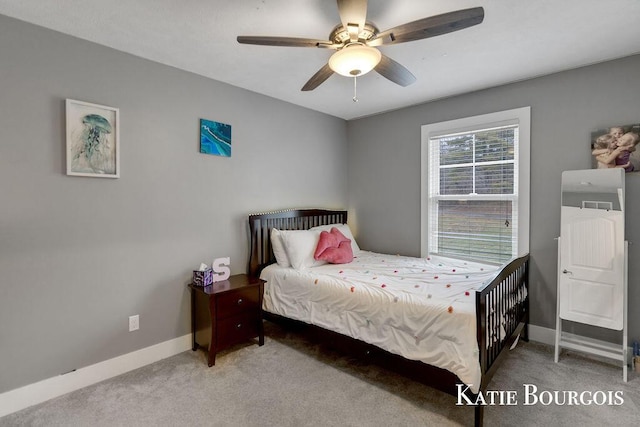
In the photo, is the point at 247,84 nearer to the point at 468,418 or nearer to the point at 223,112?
the point at 223,112

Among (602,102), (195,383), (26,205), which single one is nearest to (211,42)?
(26,205)

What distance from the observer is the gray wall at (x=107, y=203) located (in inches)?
78.8

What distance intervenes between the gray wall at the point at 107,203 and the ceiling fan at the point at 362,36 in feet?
4.21

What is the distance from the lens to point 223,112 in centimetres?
303

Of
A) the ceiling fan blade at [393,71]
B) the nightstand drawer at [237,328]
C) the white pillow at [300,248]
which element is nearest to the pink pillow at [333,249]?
the white pillow at [300,248]

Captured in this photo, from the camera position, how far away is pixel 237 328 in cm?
268

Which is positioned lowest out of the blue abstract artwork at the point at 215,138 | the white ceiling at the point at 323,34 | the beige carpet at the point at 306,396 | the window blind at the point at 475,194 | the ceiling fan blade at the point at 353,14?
the beige carpet at the point at 306,396

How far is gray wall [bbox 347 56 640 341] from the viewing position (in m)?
2.51

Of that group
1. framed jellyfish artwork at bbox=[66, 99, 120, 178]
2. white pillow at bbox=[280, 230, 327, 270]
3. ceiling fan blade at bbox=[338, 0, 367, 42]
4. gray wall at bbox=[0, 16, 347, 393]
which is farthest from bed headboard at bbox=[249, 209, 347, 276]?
ceiling fan blade at bbox=[338, 0, 367, 42]

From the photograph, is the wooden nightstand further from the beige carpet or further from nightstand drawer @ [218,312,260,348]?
the beige carpet

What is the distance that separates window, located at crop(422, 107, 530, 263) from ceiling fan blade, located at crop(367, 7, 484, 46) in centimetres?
187

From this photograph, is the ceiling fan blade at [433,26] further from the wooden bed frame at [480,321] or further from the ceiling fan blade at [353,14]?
the wooden bed frame at [480,321]

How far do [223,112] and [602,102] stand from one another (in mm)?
3328

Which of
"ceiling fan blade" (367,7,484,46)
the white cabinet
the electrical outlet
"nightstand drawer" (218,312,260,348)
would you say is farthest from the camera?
"nightstand drawer" (218,312,260,348)
